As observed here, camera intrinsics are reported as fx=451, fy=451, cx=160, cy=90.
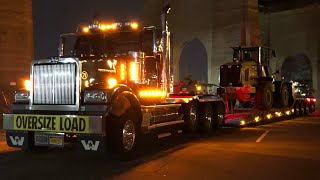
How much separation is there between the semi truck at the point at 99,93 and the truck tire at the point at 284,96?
37.0 ft

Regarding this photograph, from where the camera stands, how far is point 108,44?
38.5 feet

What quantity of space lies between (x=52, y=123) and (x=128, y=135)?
1.67m

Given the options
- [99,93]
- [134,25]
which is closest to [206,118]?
[134,25]

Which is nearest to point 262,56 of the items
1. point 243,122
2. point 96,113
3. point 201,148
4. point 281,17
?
point 243,122

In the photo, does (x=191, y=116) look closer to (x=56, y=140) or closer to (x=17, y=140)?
(x=56, y=140)

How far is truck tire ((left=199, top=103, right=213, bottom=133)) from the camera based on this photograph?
1523 cm

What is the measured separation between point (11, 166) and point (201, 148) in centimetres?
474

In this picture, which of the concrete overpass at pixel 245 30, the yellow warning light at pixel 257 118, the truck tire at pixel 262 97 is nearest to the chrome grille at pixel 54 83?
the yellow warning light at pixel 257 118

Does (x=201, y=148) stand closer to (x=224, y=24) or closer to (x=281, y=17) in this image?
(x=224, y=24)

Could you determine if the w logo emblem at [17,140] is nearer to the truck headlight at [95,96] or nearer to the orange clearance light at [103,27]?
the truck headlight at [95,96]

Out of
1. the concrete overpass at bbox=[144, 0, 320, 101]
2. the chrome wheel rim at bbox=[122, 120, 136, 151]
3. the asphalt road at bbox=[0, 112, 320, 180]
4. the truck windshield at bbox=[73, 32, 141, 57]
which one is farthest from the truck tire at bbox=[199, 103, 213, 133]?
the concrete overpass at bbox=[144, 0, 320, 101]

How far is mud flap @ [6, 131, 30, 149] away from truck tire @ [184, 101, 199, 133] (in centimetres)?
546

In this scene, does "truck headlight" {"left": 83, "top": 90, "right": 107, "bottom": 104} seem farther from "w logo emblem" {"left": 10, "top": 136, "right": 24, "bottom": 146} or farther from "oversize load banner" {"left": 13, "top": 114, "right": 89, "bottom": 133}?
"w logo emblem" {"left": 10, "top": 136, "right": 24, "bottom": 146}

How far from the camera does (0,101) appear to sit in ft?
59.9
